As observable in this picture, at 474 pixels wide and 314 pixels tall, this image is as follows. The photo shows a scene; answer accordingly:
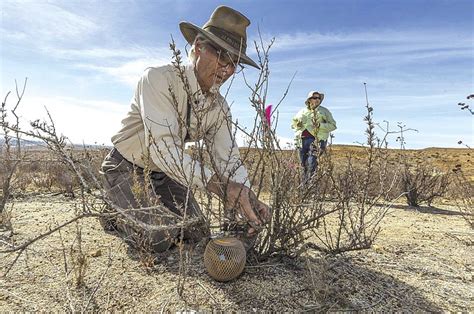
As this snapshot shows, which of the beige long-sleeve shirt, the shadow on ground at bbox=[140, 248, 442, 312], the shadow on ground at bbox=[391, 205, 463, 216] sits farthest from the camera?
the shadow on ground at bbox=[391, 205, 463, 216]

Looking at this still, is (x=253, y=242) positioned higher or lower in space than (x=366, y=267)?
higher

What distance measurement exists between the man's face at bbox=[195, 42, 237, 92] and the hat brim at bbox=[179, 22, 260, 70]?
2.3 inches

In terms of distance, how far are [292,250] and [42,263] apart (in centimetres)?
158

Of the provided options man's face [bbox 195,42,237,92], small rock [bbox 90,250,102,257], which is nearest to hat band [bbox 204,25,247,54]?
man's face [bbox 195,42,237,92]

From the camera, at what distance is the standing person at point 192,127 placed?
6.80 feet

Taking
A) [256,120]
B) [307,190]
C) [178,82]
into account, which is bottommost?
[307,190]

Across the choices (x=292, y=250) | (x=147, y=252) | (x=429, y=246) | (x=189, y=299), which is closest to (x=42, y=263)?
(x=147, y=252)

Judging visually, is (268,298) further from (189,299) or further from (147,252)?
(147,252)

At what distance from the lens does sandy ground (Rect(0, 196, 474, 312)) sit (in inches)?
74.7

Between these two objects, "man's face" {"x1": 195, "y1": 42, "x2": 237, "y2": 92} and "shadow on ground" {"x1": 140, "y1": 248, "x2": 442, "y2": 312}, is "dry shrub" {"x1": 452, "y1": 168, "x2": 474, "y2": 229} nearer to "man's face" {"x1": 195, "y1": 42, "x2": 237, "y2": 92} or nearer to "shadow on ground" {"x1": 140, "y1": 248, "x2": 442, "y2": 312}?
"shadow on ground" {"x1": 140, "y1": 248, "x2": 442, "y2": 312}

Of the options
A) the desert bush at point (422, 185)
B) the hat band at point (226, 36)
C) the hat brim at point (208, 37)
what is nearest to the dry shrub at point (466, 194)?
the desert bush at point (422, 185)

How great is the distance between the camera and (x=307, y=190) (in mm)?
2254

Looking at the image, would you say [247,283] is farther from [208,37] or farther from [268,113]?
[208,37]

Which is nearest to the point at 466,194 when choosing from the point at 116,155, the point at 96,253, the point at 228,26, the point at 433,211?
the point at 433,211
